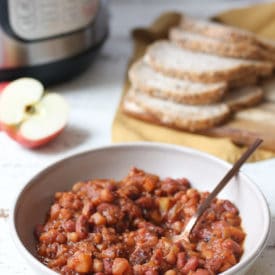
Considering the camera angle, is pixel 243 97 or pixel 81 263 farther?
pixel 243 97

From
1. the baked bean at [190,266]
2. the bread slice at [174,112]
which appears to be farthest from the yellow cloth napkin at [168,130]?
the baked bean at [190,266]

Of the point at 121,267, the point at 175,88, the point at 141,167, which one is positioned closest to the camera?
the point at 121,267

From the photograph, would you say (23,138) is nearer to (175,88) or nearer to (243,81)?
(175,88)

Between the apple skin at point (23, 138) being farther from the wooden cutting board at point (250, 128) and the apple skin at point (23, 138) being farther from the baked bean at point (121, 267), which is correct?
the baked bean at point (121, 267)

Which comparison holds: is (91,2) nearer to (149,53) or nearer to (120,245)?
(149,53)

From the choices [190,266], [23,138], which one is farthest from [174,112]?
[190,266]

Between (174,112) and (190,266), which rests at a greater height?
(190,266)

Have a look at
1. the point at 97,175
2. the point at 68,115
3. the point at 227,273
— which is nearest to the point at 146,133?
the point at 68,115

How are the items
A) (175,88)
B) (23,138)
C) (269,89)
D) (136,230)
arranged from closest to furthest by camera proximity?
(136,230) → (23,138) → (175,88) → (269,89)
